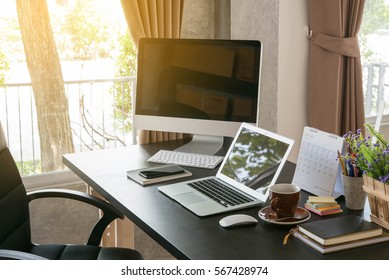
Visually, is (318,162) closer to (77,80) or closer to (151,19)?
(151,19)

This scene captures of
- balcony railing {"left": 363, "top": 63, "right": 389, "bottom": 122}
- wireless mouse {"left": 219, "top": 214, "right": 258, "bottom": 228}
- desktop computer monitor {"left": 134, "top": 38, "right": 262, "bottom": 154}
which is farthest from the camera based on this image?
balcony railing {"left": 363, "top": 63, "right": 389, "bottom": 122}

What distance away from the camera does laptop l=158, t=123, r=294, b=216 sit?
1937mm

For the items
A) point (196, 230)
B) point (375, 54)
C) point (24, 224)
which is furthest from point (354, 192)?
point (375, 54)

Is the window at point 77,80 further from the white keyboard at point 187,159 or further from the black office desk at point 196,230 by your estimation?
the black office desk at point 196,230

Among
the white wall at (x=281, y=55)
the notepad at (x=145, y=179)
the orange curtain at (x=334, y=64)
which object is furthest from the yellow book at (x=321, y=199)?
the orange curtain at (x=334, y=64)

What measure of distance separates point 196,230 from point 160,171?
58 cm

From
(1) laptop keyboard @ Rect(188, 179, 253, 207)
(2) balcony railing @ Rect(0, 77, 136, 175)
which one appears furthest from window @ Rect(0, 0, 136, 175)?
(1) laptop keyboard @ Rect(188, 179, 253, 207)

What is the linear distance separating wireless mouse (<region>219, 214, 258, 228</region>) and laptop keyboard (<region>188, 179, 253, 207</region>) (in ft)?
0.49

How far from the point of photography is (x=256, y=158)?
207 cm

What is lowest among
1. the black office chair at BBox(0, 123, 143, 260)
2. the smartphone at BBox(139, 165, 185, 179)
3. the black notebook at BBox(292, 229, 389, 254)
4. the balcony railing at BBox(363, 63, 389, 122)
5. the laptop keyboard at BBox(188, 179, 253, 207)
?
the black office chair at BBox(0, 123, 143, 260)

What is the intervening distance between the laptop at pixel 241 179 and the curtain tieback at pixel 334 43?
49.0 inches

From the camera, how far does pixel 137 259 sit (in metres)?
1.99

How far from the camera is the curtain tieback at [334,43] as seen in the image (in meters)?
3.20

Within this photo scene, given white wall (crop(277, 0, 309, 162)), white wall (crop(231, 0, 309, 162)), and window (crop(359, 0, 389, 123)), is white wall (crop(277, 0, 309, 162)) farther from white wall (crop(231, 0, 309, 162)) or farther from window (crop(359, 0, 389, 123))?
window (crop(359, 0, 389, 123))
